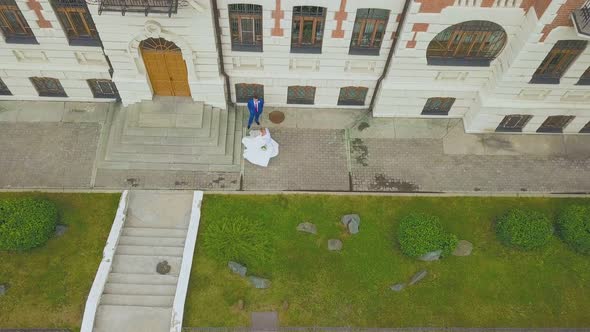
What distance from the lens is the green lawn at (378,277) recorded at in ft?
64.7

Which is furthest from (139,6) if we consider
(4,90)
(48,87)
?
(4,90)

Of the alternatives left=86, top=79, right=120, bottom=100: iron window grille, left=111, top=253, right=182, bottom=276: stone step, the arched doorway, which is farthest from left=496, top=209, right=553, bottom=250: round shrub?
left=86, top=79, right=120, bottom=100: iron window grille

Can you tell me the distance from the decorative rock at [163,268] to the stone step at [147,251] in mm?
414

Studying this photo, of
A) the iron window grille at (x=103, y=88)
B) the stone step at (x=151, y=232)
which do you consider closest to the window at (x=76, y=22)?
the iron window grille at (x=103, y=88)

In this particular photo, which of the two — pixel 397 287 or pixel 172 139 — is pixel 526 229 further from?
pixel 172 139

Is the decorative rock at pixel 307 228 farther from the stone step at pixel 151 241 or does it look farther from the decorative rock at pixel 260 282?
the stone step at pixel 151 241

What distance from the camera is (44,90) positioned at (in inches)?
933

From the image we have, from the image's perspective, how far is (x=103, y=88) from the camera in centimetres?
2350

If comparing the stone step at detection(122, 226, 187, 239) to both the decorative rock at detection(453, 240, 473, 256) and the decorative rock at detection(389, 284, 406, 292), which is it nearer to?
the decorative rock at detection(389, 284, 406, 292)

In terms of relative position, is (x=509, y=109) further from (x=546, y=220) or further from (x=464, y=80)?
(x=546, y=220)

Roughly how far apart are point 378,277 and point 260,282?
5.34m

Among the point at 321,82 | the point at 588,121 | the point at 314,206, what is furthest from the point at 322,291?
the point at 588,121

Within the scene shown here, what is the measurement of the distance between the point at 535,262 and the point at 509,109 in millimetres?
7386

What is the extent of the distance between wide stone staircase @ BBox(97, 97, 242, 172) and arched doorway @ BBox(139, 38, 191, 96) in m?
0.59
